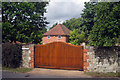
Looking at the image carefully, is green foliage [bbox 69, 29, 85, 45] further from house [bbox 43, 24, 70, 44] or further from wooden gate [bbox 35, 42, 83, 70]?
wooden gate [bbox 35, 42, 83, 70]

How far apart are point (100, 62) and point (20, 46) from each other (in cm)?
631

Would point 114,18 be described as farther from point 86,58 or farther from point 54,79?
point 54,79

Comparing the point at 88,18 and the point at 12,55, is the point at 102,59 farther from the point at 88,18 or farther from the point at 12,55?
the point at 88,18

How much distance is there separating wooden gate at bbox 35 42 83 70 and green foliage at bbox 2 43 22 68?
144cm

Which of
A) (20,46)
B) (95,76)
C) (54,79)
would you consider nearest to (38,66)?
(20,46)

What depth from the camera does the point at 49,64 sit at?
11320 millimetres

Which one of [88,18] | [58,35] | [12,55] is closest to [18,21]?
[12,55]

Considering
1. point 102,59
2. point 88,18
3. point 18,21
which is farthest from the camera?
point 88,18

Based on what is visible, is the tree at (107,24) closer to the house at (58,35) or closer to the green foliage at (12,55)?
the green foliage at (12,55)

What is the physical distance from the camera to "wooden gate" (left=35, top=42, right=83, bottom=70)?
1067 cm

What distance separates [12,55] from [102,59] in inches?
272

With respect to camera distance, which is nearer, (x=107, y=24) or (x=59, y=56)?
(x=107, y=24)

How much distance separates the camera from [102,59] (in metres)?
10.1

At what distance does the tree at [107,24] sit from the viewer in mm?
8453
